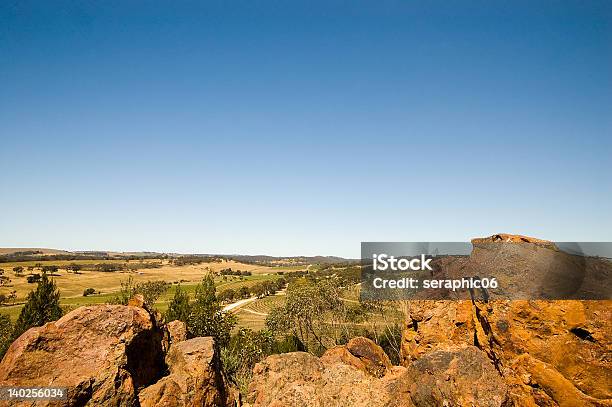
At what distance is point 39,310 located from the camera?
59094 millimetres

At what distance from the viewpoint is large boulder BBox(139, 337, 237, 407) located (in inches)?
565

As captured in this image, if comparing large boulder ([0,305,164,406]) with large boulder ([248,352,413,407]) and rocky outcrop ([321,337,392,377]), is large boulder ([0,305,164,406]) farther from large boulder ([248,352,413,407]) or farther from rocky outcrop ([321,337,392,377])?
rocky outcrop ([321,337,392,377])

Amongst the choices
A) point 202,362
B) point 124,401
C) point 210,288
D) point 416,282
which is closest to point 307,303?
point 210,288

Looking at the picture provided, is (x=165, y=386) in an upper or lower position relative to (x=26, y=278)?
upper

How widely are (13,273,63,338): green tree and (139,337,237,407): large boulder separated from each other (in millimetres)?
53851

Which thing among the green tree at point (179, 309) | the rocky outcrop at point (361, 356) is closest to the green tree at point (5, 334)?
the green tree at point (179, 309)

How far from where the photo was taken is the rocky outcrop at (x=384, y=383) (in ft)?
38.6

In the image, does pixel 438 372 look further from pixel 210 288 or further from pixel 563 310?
pixel 210 288

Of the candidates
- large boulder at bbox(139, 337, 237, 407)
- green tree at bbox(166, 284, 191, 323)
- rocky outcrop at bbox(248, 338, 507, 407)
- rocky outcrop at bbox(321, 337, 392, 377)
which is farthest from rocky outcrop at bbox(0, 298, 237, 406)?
green tree at bbox(166, 284, 191, 323)

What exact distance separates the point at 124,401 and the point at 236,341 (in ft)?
151

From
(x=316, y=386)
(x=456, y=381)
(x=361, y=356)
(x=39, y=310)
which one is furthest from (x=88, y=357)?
(x=39, y=310)

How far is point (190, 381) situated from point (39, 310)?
2310 inches

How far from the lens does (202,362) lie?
17.0 meters

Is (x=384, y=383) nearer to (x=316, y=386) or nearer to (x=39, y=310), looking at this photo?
(x=316, y=386)
